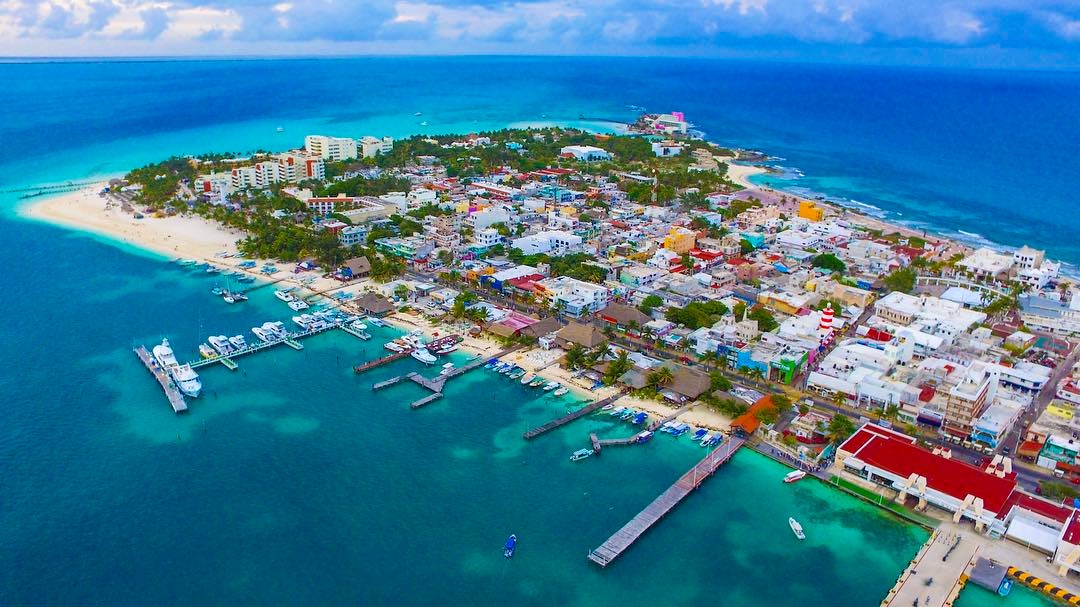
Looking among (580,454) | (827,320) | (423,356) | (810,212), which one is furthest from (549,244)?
(580,454)

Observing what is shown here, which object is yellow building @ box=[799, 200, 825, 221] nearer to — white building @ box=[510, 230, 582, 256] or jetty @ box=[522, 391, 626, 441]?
white building @ box=[510, 230, 582, 256]

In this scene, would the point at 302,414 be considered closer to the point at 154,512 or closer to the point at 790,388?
the point at 154,512

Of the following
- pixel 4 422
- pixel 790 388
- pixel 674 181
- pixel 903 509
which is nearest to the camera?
pixel 903 509

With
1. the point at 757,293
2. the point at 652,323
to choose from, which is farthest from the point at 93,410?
the point at 757,293

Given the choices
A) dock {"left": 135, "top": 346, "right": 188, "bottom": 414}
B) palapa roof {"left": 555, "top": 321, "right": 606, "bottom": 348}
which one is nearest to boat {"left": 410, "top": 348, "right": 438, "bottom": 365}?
palapa roof {"left": 555, "top": 321, "right": 606, "bottom": 348}

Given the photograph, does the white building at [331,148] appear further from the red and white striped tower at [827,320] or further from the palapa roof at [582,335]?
the red and white striped tower at [827,320]
